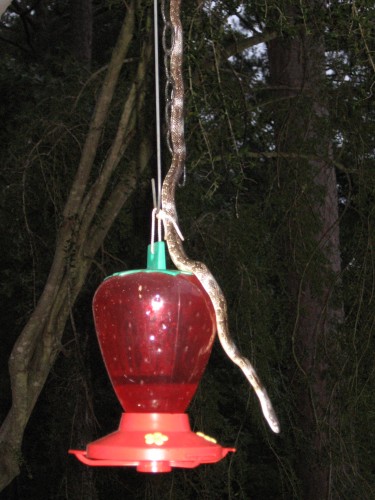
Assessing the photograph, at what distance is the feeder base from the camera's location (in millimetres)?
1236

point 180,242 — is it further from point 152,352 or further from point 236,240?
point 236,240

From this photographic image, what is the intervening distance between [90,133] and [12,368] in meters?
0.89

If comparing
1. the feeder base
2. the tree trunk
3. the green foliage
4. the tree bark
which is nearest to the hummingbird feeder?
the feeder base

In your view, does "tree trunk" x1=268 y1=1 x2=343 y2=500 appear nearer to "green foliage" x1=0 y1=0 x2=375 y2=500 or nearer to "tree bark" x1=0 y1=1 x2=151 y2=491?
"green foliage" x1=0 y1=0 x2=375 y2=500

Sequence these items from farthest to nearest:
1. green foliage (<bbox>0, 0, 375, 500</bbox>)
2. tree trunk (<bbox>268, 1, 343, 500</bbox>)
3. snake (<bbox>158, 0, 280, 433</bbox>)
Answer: tree trunk (<bbox>268, 1, 343, 500</bbox>) < green foliage (<bbox>0, 0, 375, 500</bbox>) < snake (<bbox>158, 0, 280, 433</bbox>)

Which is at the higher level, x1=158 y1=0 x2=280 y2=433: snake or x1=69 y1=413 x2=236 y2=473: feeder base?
x1=158 y1=0 x2=280 y2=433: snake

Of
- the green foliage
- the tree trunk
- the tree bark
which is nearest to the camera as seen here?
the tree bark

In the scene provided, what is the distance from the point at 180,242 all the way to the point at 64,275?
2161 millimetres

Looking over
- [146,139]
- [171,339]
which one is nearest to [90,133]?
[146,139]

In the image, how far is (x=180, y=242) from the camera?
1.30 metres

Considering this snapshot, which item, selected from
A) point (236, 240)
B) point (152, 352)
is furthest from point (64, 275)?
point (152, 352)

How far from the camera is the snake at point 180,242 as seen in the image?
1.22 meters

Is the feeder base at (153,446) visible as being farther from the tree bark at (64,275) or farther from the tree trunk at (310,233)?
the tree trunk at (310,233)

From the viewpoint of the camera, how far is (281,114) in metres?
4.62
